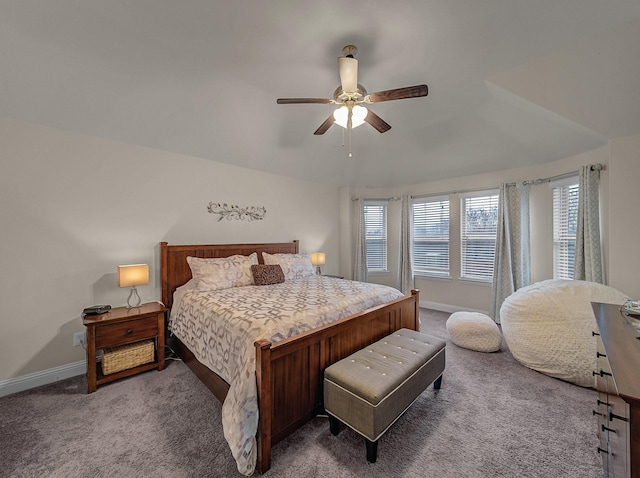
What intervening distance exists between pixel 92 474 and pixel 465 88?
4.28 meters

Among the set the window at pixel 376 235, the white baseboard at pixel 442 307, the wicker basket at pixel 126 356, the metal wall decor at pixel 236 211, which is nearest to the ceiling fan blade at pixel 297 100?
the metal wall decor at pixel 236 211

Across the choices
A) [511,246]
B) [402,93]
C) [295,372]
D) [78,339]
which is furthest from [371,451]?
[511,246]

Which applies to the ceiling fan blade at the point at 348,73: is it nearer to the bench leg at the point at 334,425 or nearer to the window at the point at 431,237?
the bench leg at the point at 334,425

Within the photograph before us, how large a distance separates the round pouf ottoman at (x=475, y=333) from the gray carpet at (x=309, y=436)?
558 mm

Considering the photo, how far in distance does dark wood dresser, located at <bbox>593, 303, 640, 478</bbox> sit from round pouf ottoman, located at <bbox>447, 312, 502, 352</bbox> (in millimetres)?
1594

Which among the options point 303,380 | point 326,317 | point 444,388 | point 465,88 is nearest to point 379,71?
point 465,88

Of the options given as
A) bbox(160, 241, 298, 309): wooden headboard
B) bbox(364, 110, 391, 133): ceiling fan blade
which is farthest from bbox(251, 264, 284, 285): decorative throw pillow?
bbox(364, 110, 391, 133): ceiling fan blade

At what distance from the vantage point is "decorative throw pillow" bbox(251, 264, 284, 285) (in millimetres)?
3184

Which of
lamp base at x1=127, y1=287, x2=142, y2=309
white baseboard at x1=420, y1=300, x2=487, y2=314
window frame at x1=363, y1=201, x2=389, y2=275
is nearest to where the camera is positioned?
lamp base at x1=127, y1=287, x2=142, y2=309

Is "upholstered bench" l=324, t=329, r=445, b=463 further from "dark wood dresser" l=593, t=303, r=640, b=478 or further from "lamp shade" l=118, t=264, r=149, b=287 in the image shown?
"lamp shade" l=118, t=264, r=149, b=287

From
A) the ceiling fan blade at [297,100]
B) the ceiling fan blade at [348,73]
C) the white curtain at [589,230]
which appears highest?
the ceiling fan blade at [348,73]

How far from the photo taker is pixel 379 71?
2416 mm

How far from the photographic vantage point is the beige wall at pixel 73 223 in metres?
2.29

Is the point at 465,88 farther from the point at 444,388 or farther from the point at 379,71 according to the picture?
the point at 444,388
